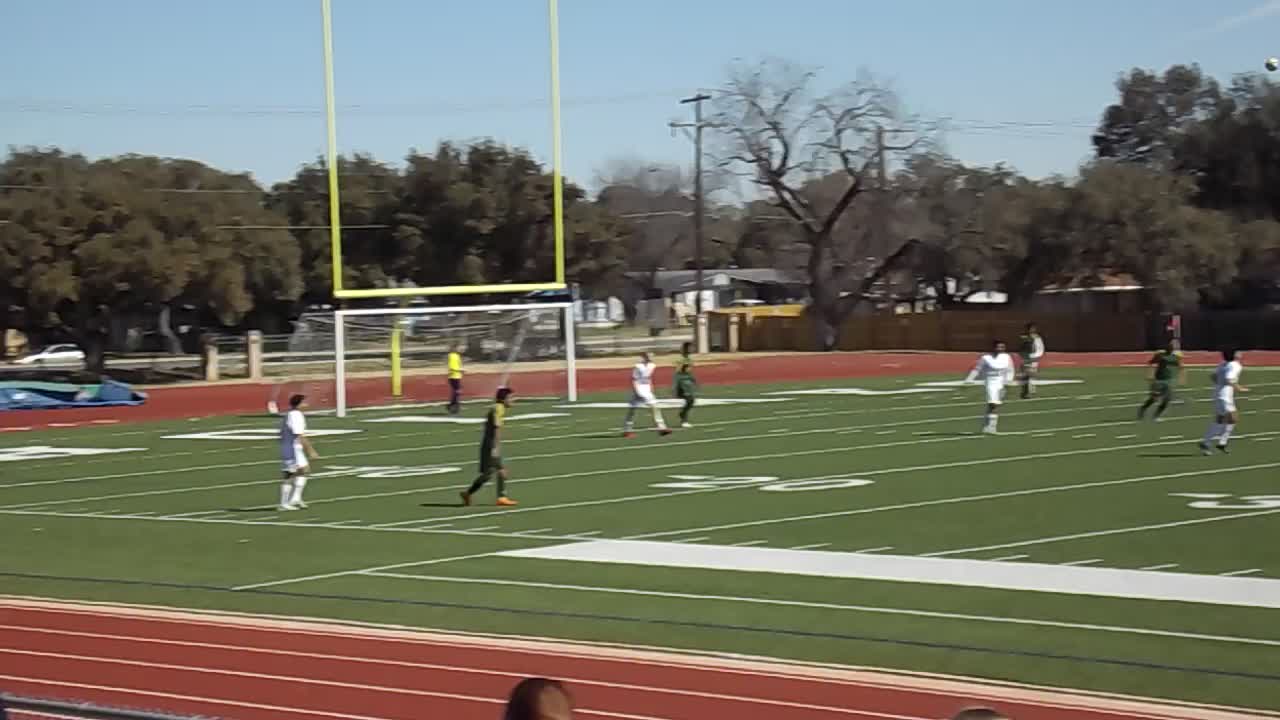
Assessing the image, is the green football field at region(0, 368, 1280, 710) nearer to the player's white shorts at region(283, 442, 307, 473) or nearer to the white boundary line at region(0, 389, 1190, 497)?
the white boundary line at region(0, 389, 1190, 497)

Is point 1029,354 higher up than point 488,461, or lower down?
higher up

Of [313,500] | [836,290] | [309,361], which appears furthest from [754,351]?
[313,500]

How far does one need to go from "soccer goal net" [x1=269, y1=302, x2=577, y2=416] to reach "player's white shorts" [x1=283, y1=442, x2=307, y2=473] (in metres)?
19.5

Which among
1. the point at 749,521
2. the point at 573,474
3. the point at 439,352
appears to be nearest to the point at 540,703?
the point at 749,521

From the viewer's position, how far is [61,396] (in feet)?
150

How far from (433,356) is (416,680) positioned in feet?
106

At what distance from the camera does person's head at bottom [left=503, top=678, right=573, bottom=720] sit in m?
4.57

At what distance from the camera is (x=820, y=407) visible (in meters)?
38.6

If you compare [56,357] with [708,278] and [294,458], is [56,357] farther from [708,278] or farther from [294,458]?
[294,458]

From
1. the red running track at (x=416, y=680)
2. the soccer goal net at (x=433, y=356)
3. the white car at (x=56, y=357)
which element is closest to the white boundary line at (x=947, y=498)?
the red running track at (x=416, y=680)

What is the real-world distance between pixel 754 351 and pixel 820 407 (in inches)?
1360

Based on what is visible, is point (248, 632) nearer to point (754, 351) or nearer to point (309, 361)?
point (309, 361)

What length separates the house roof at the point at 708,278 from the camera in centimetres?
10300

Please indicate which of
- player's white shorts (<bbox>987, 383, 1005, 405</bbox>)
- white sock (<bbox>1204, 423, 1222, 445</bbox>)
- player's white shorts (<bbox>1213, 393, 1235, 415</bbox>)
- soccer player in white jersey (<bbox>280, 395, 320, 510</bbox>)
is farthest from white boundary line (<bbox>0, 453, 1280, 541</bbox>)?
player's white shorts (<bbox>987, 383, 1005, 405</bbox>)
